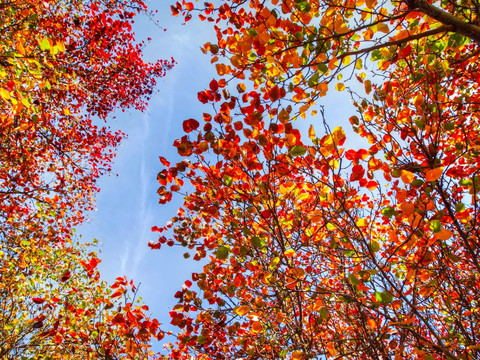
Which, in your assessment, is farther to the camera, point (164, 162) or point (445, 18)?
point (164, 162)

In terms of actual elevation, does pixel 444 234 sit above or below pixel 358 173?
below

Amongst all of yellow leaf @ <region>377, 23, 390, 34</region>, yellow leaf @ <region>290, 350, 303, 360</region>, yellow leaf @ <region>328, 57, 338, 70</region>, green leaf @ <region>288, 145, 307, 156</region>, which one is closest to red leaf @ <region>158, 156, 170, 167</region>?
green leaf @ <region>288, 145, 307, 156</region>

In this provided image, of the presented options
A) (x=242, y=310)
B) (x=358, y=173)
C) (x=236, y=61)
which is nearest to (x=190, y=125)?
(x=236, y=61)

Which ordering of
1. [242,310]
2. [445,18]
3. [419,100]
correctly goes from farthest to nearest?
[419,100] → [242,310] → [445,18]

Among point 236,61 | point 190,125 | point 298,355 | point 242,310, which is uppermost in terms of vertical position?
point 236,61

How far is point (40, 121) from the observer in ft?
22.7

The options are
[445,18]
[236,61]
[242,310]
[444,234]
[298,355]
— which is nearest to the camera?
[444,234]

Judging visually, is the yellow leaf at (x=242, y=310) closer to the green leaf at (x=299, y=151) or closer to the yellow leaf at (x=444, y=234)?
the green leaf at (x=299, y=151)

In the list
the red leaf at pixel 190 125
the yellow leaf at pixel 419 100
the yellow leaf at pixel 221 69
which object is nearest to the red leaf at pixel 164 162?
the red leaf at pixel 190 125

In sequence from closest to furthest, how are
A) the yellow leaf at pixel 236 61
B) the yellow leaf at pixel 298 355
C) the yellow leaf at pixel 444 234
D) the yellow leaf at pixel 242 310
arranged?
the yellow leaf at pixel 444 234 → the yellow leaf at pixel 298 355 → the yellow leaf at pixel 242 310 → the yellow leaf at pixel 236 61

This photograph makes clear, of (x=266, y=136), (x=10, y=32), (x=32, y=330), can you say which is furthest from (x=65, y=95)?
(x=266, y=136)

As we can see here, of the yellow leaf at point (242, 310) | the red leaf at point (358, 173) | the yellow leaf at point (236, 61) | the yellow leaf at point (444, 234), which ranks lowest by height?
the yellow leaf at point (242, 310)

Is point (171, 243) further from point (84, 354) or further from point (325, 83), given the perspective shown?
point (325, 83)

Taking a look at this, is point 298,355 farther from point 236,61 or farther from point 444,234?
point 236,61
